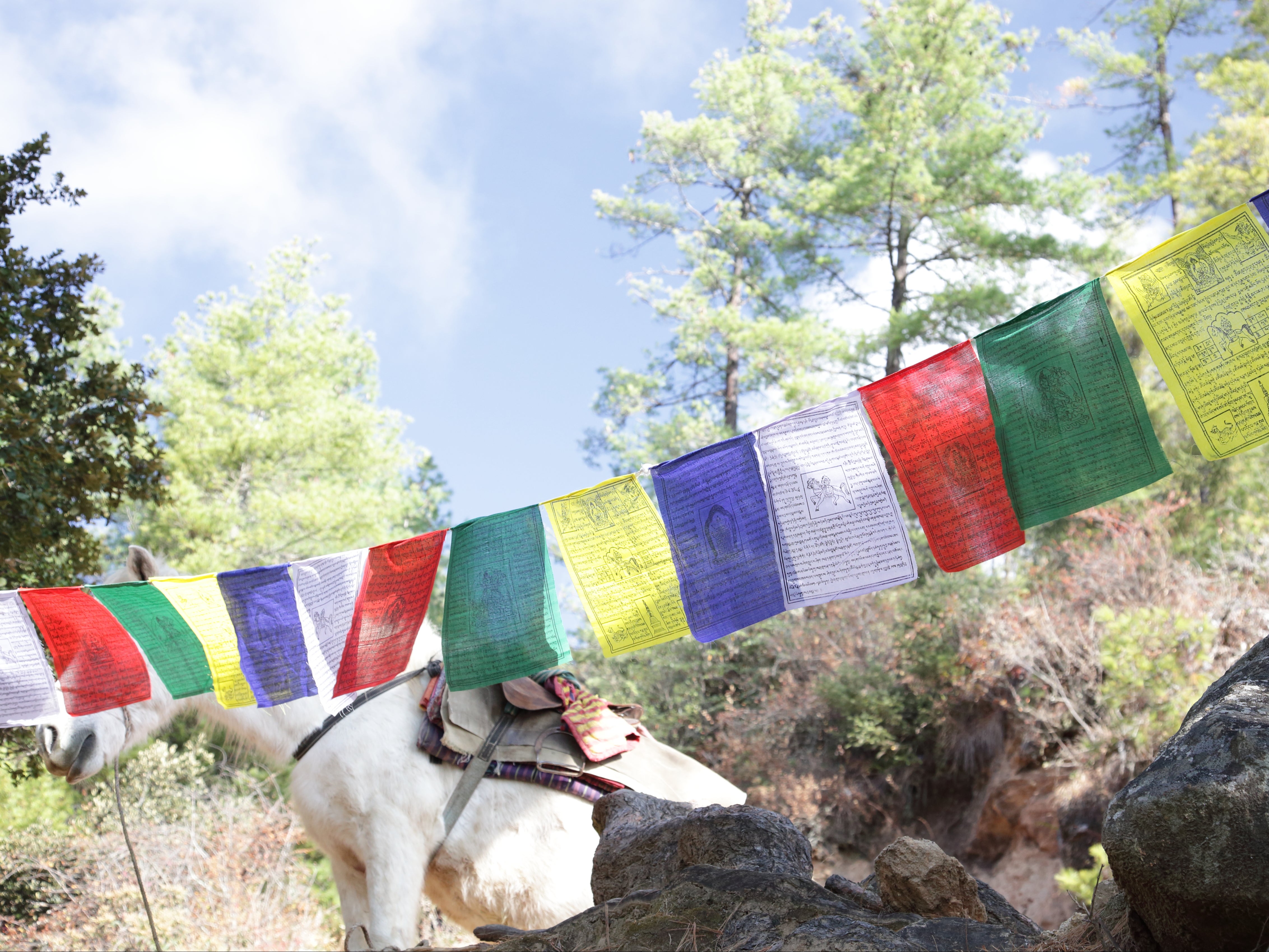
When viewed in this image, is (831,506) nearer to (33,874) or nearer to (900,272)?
(33,874)

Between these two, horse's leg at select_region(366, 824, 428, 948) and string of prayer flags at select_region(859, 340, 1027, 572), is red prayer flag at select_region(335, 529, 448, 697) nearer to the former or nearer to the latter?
horse's leg at select_region(366, 824, 428, 948)

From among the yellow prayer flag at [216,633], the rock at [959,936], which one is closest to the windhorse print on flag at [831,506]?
the rock at [959,936]

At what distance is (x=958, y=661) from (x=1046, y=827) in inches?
70.2

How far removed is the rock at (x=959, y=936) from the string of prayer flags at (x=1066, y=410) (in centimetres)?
128

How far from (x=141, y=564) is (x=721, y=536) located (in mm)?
2706

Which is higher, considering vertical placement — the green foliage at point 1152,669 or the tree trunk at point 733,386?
the tree trunk at point 733,386

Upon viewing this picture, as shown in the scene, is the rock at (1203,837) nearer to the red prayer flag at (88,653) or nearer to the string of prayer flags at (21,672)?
the red prayer flag at (88,653)

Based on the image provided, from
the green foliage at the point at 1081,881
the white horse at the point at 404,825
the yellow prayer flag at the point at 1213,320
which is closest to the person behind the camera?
the yellow prayer flag at the point at 1213,320

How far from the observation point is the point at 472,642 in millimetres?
3635

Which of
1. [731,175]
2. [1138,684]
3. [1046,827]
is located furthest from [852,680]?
[731,175]

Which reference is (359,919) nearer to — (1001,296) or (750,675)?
(750,675)

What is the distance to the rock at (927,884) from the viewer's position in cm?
231

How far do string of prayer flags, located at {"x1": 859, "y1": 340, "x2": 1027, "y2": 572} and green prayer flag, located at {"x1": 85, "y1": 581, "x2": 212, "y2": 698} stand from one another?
2916 millimetres

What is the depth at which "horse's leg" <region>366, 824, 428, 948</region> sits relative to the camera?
3.66 meters
